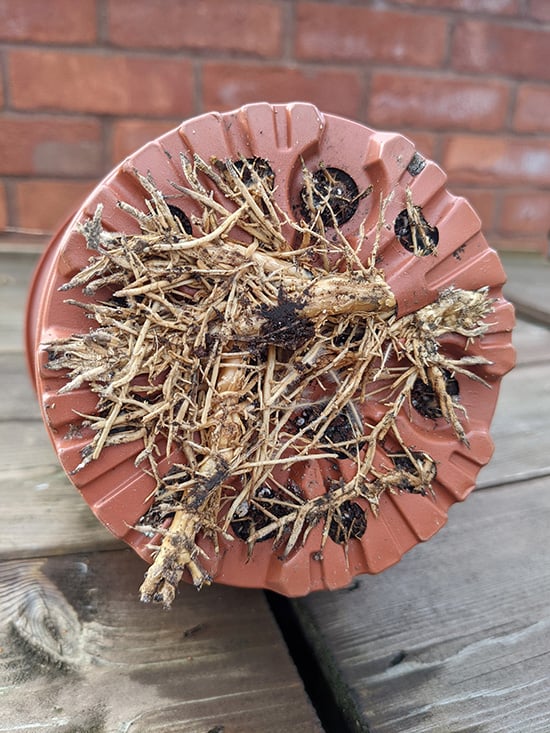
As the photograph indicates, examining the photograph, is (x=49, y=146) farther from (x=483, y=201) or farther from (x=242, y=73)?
(x=483, y=201)

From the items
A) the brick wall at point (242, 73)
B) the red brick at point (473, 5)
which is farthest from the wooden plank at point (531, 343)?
the red brick at point (473, 5)

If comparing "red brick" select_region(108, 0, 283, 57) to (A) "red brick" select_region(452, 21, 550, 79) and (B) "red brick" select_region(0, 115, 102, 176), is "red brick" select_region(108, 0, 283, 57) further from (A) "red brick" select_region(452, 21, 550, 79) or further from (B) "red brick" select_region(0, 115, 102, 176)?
(A) "red brick" select_region(452, 21, 550, 79)

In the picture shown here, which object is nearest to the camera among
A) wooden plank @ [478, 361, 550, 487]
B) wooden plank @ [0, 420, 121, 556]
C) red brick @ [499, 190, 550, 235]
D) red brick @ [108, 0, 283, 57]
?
wooden plank @ [0, 420, 121, 556]

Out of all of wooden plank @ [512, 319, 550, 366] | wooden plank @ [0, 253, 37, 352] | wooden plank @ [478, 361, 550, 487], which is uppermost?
wooden plank @ [478, 361, 550, 487]

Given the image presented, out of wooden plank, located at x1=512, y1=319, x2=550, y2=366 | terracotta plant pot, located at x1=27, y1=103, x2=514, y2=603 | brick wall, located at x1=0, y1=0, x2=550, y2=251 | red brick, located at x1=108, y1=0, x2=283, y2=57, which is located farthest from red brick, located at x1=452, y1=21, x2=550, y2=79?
terracotta plant pot, located at x1=27, y1=103, x2=514, y2=603

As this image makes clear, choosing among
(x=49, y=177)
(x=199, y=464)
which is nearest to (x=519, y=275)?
(x=49, y=177)

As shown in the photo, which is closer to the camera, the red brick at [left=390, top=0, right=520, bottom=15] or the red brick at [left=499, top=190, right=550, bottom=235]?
the red brick at [left=390, top=0, right=520, bottom=15]

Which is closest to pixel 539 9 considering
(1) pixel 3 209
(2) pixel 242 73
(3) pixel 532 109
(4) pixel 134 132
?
(3) pixel 532 109
